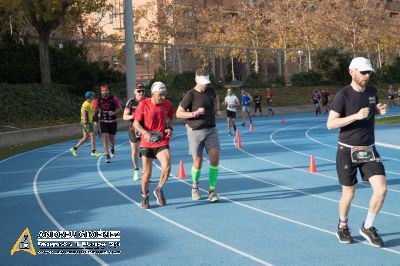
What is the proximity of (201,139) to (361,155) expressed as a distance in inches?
133

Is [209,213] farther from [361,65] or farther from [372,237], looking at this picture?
[361,65]

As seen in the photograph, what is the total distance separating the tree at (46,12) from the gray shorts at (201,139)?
61.9ft

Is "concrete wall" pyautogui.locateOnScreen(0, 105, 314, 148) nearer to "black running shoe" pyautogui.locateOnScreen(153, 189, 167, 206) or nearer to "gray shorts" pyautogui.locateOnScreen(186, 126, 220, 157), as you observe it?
"black running shoe" pyautogui.locateOnScreen(153, 189, 167, 206)

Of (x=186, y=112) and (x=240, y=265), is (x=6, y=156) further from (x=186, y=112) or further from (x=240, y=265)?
(x=240, y=265)

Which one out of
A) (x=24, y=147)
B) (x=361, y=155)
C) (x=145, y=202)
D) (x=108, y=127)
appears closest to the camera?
(x=361, y=155)

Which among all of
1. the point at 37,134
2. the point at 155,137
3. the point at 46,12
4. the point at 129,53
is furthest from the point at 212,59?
the point at 155,137

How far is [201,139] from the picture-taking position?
31.8 feet

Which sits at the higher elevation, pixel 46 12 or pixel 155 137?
pixel 46 12

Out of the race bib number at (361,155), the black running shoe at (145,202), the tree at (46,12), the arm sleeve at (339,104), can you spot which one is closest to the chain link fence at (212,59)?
the tree at (46,12)

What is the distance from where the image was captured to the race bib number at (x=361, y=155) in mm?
6832

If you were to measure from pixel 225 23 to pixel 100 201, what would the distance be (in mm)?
44859

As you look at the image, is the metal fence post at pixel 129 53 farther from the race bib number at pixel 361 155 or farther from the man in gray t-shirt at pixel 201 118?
the race bib number at pixel 361 155

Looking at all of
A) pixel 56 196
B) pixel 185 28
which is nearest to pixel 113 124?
pixel 56 196

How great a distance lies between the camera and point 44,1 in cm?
2717
